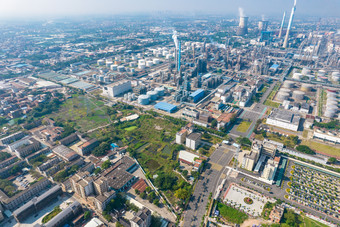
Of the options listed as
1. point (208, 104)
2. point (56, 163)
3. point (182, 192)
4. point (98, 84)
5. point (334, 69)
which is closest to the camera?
point (182, 192)

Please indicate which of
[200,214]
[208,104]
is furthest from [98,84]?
[200,214]

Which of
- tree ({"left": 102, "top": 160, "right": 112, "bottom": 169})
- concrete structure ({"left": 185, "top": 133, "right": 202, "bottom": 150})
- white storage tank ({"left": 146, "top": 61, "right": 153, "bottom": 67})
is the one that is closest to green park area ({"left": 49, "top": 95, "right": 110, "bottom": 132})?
tree ({"left": 102, "top": 160, "right": 112, "bottom": 169})

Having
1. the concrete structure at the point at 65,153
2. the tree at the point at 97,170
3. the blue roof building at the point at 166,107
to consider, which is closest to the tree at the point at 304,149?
the blue roof building at the point at 166,107

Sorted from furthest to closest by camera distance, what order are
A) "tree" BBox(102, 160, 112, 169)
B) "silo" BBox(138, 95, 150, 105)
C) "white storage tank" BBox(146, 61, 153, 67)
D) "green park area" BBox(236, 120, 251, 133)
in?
"white storage tank" BBox(146, 61, 153, 67) → "silo" BBox(138, 95, 150, 105) → "green park area" BBox(236, 120, 251, 133) → "tree" BBox(102, 160, 112, 169)

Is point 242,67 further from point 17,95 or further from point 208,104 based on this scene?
point 17,95

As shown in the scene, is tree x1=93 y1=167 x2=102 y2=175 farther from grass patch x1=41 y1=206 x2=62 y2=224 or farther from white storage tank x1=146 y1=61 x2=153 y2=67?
white storage tank x1=146 y1=61 x2=153 y2=67
